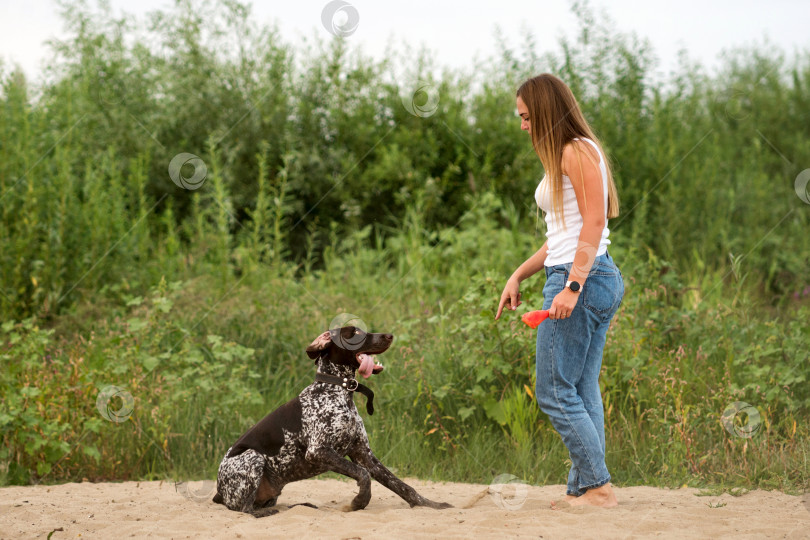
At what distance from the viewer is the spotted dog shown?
3924 millimetres

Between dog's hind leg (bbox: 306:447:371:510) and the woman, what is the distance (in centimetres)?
99

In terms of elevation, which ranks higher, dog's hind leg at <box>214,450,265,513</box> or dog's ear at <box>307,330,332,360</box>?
dog's ear at <box>307,330,332,360</box>

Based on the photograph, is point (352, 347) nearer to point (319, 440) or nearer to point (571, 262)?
point (319, 440)

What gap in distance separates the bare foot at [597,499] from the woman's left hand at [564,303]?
1.00 metres

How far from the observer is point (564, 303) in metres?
3.49

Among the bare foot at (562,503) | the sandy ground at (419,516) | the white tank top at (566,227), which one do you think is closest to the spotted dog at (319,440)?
the sandy ground at (419,516)

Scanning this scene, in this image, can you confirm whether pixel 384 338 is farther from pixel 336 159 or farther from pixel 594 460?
pixel 336 159

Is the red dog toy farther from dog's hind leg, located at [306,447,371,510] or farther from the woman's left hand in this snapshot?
dog's hind leg, located at [306,447,371,510]

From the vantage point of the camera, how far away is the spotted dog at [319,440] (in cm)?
392

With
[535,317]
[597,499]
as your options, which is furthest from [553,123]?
[597,499]

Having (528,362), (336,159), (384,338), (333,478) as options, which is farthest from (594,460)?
(336,159)

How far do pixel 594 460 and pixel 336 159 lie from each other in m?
6.78

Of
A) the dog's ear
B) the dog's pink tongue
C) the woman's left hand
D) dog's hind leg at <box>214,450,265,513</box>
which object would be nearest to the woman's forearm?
the woman's left hand

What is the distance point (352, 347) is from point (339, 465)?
1.94ft
